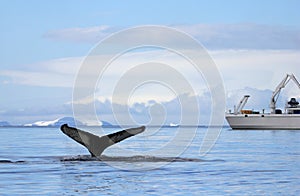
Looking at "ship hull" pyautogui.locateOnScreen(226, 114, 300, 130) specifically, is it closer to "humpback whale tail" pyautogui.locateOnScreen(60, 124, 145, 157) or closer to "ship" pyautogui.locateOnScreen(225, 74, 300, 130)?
"ship" pyautogui.locateOnScreen(225, 74, 300, 130)

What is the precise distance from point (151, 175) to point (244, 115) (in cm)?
15903

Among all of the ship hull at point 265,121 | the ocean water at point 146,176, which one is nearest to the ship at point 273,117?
the ship hull at point 265,121

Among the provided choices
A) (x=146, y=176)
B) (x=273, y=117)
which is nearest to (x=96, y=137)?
(x=146, y=176)

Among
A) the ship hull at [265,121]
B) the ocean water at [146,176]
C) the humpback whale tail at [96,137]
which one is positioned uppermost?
the ship hull at [265,121]

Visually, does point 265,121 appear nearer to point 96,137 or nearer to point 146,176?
point 96,137

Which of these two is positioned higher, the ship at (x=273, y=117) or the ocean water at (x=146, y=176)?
the ship at (x=273, y=117)

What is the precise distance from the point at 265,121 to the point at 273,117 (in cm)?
246

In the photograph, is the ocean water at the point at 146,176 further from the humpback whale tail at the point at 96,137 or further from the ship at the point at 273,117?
the ship at the point at 273,117

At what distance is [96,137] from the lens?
4138 cm

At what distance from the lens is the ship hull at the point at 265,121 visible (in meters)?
186

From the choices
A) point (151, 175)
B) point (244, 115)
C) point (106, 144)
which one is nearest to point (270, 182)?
point (151, 175)

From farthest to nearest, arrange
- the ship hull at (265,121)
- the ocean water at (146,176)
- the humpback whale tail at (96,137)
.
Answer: the ship hull at (265,121), the humpback whale tail at (96,137), the ocean water at (146,176)

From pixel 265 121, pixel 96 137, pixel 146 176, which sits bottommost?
pixel 146 176

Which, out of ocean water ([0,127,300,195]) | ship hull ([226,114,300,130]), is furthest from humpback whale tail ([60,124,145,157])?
ship hull ([226,114,300,130])
